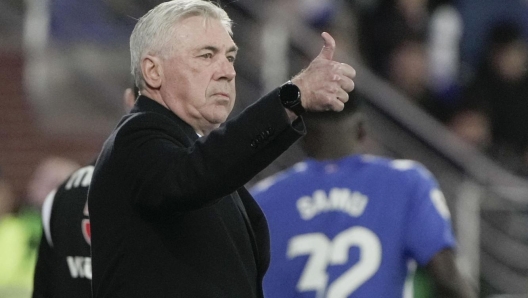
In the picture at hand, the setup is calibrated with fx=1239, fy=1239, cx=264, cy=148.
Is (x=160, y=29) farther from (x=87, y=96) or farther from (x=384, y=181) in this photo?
(x=87, y=96)

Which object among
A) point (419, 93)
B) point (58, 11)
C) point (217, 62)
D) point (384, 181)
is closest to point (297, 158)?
point (419, 93)

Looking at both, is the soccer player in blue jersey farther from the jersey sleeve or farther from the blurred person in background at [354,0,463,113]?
the blurred person in background at [354,0,463,113]

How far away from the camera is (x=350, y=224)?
15.2ft

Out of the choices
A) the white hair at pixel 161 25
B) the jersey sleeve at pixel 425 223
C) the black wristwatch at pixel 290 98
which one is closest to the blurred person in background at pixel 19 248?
the jersey sleeve at pixel 425 223

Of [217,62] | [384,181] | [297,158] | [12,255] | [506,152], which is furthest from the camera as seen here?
[506,152]

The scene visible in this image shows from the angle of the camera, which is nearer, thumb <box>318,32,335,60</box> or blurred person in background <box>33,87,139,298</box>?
thumb <box>318,32,335,60</box>

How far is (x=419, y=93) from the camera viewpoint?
953 cm

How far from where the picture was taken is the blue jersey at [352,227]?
180 inches

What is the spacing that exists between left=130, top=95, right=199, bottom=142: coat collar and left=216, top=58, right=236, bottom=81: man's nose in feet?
0.46

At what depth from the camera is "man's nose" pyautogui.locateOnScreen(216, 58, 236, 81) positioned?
295 centimetres

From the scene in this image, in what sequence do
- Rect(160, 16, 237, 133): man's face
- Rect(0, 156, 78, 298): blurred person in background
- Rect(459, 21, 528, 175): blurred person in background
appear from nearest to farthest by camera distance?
Rect(160, 16, 237, 133): man's face
Rect(0, 156, 78, 298): blurred person in background
Rect(459, 21, 528, 175): blurred person in background

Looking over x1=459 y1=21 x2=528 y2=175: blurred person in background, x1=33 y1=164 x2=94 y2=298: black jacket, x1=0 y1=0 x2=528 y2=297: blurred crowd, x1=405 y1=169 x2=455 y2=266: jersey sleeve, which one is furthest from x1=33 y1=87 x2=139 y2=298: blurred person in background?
x1=459 y1=21 x2=528 y2=175: blurred person in background

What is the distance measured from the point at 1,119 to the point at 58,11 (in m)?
0.93

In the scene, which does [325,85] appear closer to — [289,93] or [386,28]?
[289,93]
